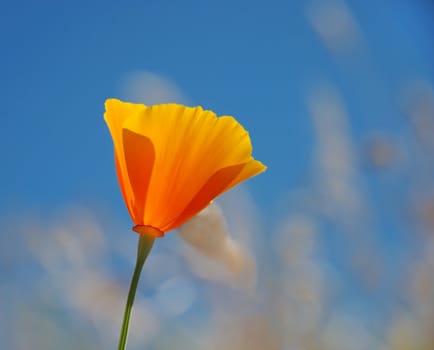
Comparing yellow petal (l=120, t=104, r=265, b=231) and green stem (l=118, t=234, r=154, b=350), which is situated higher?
yellow petal (l=120, t=104, r=265, b=231)

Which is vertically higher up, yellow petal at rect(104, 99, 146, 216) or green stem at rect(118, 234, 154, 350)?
yellow petal at rect(104, 99, 146, 216)

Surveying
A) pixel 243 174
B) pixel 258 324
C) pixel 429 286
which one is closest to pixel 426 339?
pixel 429 286

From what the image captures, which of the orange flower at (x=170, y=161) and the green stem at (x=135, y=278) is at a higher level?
the orange flower at (x=170, y=161)

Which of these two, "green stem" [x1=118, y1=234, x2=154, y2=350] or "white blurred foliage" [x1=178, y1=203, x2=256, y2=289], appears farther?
"white blurred foliage" [x1=178, y1=203, x2=256, y2=289]

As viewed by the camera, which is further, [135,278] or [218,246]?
[218,246]

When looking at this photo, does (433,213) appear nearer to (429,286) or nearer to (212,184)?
(429,286)

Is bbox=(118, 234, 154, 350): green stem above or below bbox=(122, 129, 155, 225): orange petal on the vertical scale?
below

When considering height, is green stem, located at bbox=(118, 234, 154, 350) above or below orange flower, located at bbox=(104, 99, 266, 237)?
below
